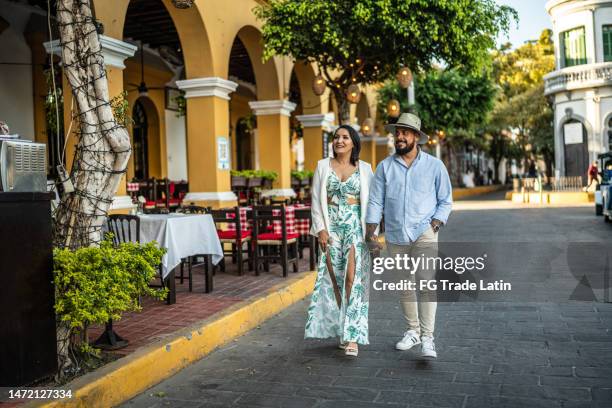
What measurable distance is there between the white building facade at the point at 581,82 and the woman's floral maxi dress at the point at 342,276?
24.7 metres

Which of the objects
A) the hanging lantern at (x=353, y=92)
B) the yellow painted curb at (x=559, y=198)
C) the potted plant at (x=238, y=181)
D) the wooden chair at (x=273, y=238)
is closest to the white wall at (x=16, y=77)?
the potted plant at (x=238, y=181)

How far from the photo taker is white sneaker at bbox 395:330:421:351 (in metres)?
4.65

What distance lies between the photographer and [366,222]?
4.59 m

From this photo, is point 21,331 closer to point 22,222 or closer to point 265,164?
point 22,222

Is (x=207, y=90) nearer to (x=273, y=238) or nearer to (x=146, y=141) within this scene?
(x=273, y=238)

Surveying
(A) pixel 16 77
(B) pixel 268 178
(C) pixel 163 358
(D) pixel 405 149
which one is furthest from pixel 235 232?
(A) pixel 16 77

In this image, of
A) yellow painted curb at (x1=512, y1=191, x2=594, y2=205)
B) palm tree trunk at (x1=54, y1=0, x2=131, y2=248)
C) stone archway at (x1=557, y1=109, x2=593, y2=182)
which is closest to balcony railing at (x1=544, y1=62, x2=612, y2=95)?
stone archway at (x1=557, y1=109, x2=593, y2=182)

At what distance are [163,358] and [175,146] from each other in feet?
47.8

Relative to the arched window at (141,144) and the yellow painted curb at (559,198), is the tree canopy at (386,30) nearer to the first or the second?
the arched window at (141,144)

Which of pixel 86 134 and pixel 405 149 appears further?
pixel 405 149

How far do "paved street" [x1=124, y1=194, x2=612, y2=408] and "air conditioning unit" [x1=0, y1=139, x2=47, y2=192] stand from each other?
1.54m

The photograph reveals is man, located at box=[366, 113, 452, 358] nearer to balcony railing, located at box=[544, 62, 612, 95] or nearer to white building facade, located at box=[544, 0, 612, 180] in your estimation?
white building facade, located at box=[544, 0, 612, 180]

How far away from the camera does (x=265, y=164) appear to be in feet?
48.2

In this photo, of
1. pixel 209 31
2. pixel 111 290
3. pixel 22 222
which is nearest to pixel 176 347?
pixel 111 290
